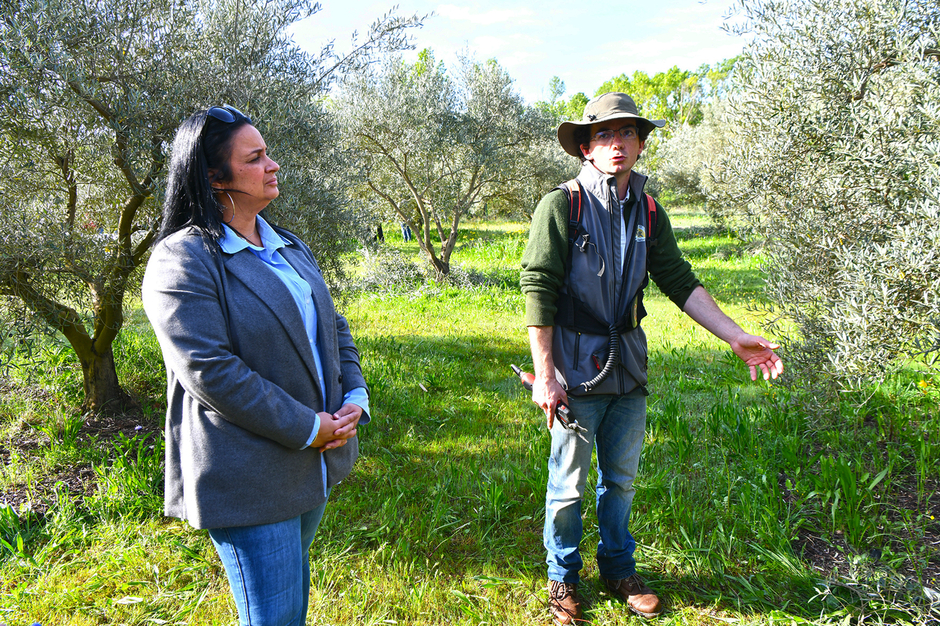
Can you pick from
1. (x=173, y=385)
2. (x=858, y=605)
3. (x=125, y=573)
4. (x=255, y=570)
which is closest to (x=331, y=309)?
(x=173, y=385)

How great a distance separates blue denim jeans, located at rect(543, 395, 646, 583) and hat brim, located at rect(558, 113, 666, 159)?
4.30ft

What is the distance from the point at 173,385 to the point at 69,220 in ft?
11.6

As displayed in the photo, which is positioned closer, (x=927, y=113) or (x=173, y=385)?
(x=173, y=385)

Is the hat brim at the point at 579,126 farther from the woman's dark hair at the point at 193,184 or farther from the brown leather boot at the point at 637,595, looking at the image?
the brown leather boot at the point at 637,595

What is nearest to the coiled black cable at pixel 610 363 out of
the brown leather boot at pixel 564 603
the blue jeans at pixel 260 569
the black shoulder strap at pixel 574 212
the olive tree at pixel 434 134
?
the black shoulder strap at pixel 574 212

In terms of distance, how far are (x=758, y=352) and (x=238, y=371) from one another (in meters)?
2.27

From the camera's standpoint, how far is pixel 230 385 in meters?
1.63

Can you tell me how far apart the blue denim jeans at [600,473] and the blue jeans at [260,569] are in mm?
1380

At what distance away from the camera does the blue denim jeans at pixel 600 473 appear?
2703 mm

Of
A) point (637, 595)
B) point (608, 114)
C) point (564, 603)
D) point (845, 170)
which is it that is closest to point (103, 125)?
point (608, 114)

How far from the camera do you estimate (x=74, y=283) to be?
13.6 feet

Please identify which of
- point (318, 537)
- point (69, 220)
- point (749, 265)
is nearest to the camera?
point (318, 537)

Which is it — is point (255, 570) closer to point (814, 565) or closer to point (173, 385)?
point (173, 385)

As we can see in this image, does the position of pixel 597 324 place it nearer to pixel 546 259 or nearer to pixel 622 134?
pixel 546 259
